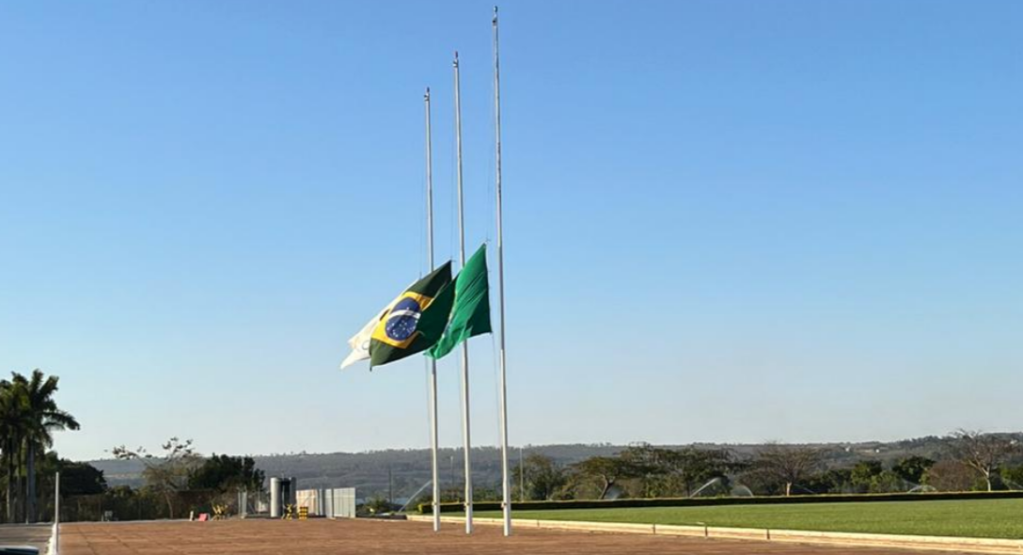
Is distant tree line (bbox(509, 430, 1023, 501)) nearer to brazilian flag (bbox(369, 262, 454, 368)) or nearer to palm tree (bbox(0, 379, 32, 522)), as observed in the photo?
palm tree (bbox(0, 379, 32, 522))

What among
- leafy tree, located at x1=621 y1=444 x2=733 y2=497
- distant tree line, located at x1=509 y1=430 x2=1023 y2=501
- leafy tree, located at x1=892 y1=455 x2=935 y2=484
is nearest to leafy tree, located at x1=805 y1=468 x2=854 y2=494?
distant tree line, located at x1=509 y1=430 x2=1023 y2=501

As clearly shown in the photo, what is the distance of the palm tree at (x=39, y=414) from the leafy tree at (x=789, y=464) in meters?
53.7

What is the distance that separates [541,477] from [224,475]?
25342mm

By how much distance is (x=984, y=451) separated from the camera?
108m

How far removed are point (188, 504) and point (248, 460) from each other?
3228cm

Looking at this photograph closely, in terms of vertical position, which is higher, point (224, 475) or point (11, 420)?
point (11, 420)

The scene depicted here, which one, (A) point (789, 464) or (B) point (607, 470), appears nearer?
(B) point (607, 470)

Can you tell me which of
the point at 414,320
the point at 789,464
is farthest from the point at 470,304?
the point at 789,464

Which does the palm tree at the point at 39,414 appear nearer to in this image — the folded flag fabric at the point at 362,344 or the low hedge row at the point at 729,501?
the low hedge row at the point at 729,501

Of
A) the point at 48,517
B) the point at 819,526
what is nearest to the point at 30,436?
the point at 48,517

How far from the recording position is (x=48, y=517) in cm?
8300

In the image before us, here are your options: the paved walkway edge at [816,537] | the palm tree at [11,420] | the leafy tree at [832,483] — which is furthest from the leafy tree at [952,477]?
the paved walkway edge at [816,537]

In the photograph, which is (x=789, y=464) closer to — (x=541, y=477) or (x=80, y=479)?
(x=541, y=477)

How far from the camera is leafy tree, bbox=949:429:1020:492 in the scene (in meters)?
99.9
